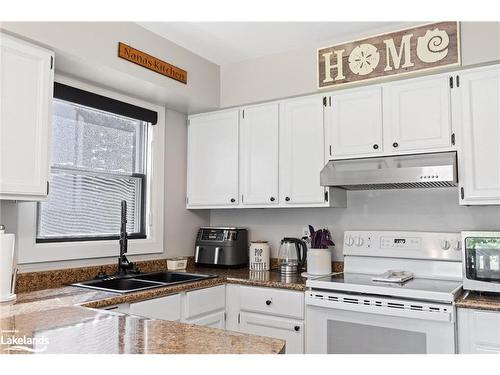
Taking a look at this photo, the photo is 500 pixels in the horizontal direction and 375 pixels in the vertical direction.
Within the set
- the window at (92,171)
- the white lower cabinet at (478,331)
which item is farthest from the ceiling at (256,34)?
the white lower cabinet at (478,331)

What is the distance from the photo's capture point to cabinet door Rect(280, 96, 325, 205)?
3.03 m

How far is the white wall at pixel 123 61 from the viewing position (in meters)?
2.30

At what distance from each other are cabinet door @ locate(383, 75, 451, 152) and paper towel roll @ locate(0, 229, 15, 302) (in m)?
2.21

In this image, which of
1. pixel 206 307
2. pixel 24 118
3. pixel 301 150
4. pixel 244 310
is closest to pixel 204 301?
pixel 206 307

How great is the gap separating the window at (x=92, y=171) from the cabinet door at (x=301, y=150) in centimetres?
108

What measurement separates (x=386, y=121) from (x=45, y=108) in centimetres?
202

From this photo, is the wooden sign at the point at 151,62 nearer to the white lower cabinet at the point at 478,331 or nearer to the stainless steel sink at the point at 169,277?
the stainless steel sink at the point at 169,277

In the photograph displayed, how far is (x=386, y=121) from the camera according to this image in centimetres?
278

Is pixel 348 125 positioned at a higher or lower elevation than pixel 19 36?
lower

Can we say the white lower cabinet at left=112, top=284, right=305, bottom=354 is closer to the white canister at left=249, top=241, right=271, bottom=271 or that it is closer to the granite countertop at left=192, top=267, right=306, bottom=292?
the granite countertop at left=192, top=267, right=306, bottom=292

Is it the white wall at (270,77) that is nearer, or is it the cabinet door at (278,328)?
the cabinet door at (278,328)

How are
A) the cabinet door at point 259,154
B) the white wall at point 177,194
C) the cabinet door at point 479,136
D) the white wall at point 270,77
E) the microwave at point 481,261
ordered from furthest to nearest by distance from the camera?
1. the white wall at point 177,194
2. the cabinet door at point 259,154
3. the white wall at point 270,77
4. the cabinet door at point 479,136
5. the microwave at point 481,261
